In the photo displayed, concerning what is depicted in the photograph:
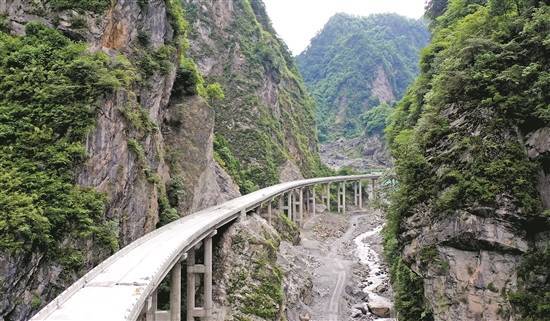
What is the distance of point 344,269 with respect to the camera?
49.1 m

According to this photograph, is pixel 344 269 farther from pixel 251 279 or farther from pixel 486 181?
pixel 486 181

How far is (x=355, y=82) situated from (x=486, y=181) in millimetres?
142688

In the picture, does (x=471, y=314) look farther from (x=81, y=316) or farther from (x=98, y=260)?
(x=98, y=260)

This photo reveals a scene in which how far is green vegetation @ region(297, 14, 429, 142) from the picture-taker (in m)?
152

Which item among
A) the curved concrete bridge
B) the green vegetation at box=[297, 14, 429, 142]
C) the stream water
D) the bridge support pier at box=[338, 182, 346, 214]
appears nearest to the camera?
the curved concrete bridge

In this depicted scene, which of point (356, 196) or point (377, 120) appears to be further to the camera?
point (377, 120)

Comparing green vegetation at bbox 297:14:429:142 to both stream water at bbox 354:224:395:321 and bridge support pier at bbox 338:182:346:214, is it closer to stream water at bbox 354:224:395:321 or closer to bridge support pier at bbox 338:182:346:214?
bridge support pier at bbox 338:182:346:214

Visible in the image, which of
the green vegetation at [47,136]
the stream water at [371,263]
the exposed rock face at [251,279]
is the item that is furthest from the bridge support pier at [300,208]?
the green vegetation at [47,136]

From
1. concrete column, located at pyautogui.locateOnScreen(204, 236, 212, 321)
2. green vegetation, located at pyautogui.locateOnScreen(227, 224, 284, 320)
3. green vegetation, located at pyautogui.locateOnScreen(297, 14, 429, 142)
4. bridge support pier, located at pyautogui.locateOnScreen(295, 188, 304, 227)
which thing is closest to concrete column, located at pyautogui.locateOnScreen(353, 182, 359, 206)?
bridge support pier, located at pyautogui.locateOnScreen(295, 188, 304, 227)

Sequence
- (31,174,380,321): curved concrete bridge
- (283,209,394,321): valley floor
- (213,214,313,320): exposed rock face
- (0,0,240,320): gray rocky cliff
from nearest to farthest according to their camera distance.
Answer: (31,174,380,321): curved concrete bridge
(0,0,240,320): gray rocky cliff
(213,214,313,320): exposed rock face
(283,209,394,321): valley floor

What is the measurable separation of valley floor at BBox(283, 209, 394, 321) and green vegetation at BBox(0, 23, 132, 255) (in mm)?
17776

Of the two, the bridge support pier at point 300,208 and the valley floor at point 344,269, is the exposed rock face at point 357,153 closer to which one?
the valley floor at point 344,269

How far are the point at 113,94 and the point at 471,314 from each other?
24.2 metres

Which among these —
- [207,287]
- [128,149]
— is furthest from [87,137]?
[207,287]
